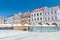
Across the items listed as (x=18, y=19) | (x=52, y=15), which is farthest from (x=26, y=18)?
(x=52, y=15)

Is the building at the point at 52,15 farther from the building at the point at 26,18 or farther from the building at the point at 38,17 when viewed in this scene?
the building at the point at 26,18

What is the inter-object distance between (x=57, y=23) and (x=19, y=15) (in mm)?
37389

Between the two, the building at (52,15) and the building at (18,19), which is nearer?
the building at (52,15)

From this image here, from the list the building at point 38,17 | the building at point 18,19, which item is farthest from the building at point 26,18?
the building at point 38,17

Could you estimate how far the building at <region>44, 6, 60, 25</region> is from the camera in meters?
55.5

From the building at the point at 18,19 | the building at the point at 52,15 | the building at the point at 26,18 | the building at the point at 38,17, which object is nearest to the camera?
the building at the point at 52,15

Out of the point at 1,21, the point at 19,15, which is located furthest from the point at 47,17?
the point at 1,21

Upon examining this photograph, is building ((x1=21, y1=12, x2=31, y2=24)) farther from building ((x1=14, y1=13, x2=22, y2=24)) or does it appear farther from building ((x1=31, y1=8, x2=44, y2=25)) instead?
building ((x1=31, y1=8, x2=44, y2=25))

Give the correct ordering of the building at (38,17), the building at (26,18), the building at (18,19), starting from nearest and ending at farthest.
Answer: the building at (38,17) → the building at (26,18) → the building at (18,19)

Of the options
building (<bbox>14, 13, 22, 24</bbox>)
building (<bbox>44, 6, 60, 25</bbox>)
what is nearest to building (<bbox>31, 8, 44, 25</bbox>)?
building (<bbox>44, 6, 60, 25</bbox>)

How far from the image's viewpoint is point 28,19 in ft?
255

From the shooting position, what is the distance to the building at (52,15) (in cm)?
5547

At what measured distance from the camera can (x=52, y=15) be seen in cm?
5856

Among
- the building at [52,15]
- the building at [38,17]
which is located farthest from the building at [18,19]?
the building at [52,15]
